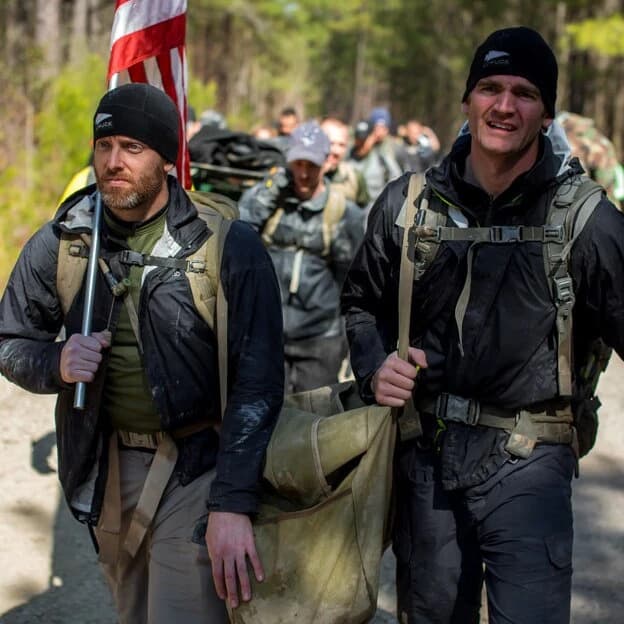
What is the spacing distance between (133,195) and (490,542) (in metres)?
1.51

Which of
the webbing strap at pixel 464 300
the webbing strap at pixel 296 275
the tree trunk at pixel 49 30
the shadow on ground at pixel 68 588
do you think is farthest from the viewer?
the tree trunk at pixel 49 30

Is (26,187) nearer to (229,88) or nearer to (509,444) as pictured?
(509,444)

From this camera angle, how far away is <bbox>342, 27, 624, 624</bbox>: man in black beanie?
3.23 metres

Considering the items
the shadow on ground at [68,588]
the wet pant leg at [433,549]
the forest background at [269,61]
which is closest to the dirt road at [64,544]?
the shadow on ground at [68,588]

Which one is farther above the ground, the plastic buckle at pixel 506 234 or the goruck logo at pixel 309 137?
the goruck logo at pixel 309 137

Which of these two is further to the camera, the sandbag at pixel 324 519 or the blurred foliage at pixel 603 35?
the blurred foliage at pixel 603 35

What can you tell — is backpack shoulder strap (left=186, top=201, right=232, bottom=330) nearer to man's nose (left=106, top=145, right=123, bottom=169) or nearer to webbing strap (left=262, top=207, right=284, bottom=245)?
man's nose (left=106, top=145, right=123, bottom=169)

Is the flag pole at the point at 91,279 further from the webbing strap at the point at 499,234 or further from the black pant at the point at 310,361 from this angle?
the black pant at the point at 310,361

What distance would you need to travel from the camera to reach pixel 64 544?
5930mm

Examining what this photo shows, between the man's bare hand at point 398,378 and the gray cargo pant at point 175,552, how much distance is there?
0.58 m

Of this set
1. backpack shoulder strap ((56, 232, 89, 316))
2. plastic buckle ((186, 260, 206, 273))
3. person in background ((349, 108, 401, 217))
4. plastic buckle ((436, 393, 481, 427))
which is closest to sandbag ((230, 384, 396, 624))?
plastic buckle ((436, 393, 481, 427))

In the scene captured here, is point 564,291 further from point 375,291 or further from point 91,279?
point 91,279

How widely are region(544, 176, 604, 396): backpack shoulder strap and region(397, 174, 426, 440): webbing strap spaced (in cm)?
43

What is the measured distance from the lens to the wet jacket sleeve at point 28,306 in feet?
10.6
